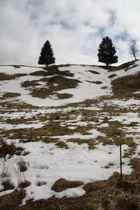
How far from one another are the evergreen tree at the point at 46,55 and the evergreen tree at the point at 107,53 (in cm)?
2157

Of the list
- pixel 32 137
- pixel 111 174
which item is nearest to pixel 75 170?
pixel 111 174

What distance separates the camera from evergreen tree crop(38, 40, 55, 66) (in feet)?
239

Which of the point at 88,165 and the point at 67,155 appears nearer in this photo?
the point at 88,165

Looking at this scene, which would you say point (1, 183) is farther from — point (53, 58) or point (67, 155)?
point (53, 58)

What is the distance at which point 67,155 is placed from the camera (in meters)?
6.76

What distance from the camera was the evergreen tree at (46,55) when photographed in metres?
72.9

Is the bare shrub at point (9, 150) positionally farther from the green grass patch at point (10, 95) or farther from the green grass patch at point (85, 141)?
the green grass patch at point (10, 95)

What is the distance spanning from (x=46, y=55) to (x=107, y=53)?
27495 millimetres

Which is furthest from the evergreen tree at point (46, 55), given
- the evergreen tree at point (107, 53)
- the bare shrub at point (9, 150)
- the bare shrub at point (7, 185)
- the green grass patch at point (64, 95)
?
the bare shrub at point (7, 185)

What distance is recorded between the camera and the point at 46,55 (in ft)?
239

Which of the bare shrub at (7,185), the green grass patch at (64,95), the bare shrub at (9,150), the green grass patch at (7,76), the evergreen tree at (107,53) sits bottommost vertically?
the bare shrub at (7,185)

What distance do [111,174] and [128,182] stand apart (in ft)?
3.13

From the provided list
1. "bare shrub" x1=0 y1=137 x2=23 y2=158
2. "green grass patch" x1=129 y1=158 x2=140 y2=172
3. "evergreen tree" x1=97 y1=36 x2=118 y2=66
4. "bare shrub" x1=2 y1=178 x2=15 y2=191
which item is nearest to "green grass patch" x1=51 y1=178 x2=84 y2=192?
"bare shrub" x1=2 y1=178 x2=15 y2=191

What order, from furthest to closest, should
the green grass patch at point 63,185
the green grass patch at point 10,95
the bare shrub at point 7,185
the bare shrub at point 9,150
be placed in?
the green grass patch at point 10,95, the bare shrub at point 9,150, the bare shrub at point 7,185, the green grass patch at point 63,185
